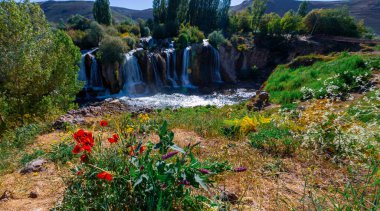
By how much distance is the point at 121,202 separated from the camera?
1371 millimetres

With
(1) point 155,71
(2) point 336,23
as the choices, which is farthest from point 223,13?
(1) point 155,71

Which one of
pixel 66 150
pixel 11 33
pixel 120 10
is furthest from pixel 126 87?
pixel 120 10

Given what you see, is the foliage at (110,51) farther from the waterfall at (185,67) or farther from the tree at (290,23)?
the tree at (290,23)

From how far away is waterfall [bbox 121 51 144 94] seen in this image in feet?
55.2

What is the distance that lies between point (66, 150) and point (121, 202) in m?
1.88

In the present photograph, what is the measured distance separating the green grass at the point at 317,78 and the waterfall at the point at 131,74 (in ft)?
36.9

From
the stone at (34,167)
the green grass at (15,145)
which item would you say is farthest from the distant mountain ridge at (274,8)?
the stone at (34,167)

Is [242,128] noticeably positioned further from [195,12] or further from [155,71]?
[195,12]

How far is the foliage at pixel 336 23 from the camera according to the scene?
25.7m

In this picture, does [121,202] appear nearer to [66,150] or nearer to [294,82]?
[66,150]

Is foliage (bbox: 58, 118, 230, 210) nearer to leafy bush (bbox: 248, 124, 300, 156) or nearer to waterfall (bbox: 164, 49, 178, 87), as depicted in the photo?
leafy bush (bbox: 248, 124, 300, 156)

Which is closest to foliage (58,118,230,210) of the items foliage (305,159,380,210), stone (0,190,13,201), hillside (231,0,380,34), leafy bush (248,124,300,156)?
foliage (305,159,380,210)

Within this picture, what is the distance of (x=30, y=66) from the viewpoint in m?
6.89

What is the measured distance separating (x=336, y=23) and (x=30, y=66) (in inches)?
1259
